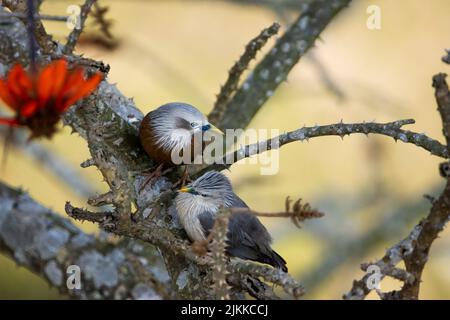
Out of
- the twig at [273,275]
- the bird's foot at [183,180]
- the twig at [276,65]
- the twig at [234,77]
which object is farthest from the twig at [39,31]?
the twig at [276,65]

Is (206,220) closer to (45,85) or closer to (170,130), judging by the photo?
(170,130)

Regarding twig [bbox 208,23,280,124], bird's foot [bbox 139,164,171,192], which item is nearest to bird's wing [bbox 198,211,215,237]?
bird's foot [bbox 139,164,171,192]

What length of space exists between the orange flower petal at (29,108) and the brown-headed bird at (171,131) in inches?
36.3

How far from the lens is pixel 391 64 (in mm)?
5383

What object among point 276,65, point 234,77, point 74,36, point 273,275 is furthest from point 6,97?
point 276,65

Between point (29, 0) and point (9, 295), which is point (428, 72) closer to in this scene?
point (9, 295)

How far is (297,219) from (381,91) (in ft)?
12.8

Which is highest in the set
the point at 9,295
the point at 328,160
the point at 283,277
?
the point at 328,160

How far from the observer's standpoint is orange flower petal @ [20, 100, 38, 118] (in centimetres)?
126

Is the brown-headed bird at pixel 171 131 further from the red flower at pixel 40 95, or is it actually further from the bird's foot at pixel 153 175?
the red flower at pixel 40 95

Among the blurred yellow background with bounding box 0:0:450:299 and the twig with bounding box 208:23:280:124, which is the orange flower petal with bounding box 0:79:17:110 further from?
the blurred yellow background with bounding box 0:0:450:299

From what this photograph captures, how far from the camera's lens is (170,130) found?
226 cm
